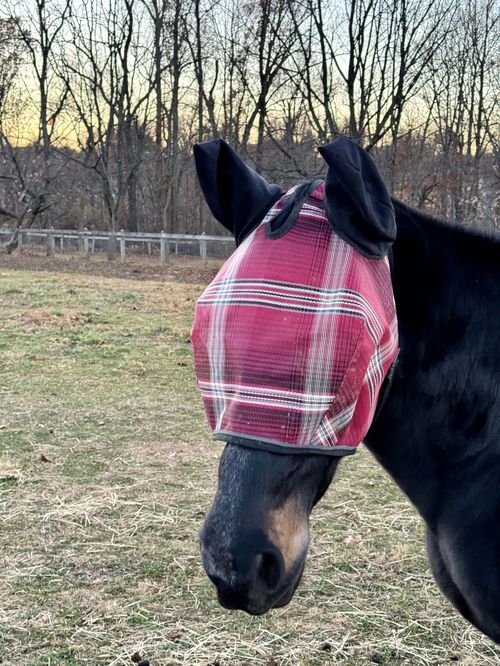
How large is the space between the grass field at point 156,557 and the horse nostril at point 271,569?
1.97 m

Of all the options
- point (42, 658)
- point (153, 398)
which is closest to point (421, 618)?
point (42, 658)

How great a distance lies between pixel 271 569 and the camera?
1.49 metres

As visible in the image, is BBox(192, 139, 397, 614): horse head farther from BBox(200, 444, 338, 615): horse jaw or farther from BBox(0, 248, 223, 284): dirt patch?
BBox(0, 248, 223, 284): dirt patch

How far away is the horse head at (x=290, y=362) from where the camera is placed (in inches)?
58.1

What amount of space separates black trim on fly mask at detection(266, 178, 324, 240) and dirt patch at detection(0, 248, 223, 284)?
1813 centimetres

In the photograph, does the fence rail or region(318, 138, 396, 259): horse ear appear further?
the fence rail

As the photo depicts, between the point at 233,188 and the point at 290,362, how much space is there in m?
0.62

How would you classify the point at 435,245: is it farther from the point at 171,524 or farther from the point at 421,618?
the point at 171,524

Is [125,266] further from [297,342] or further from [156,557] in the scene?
[297,342]

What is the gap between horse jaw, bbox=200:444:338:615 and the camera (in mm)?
1452

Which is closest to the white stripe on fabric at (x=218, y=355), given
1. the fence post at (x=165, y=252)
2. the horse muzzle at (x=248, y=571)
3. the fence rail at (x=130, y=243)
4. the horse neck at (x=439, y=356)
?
the horse muzzle at (x=248, y=571)

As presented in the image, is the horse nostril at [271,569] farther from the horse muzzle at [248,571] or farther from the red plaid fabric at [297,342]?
the red plaid fabric at [297,342]

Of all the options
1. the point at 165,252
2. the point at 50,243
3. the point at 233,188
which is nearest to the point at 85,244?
the point at 50,243

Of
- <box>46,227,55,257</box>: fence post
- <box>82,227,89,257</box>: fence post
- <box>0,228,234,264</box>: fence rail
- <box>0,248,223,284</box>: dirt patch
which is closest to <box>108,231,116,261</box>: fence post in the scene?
<box>0,228,234,264</box>: fence rail
